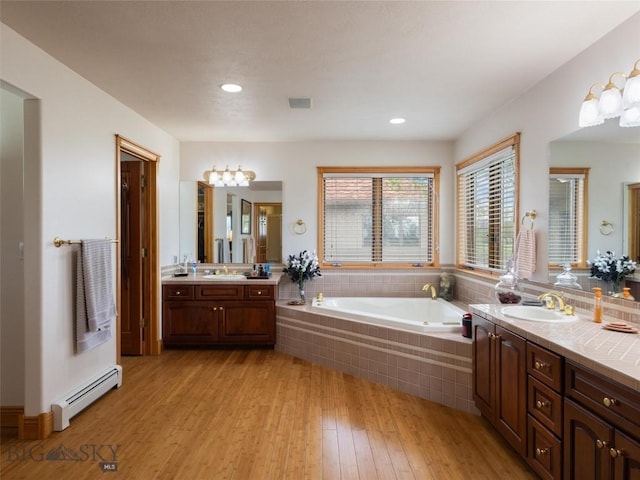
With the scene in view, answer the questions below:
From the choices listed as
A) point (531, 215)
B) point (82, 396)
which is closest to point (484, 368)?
point (531, 215)

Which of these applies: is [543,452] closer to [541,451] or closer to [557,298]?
[541,451]

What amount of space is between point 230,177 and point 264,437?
3033mm

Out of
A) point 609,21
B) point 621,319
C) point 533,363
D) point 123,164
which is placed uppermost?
point 609,21

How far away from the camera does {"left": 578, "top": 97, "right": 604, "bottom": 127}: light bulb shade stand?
1992 mm

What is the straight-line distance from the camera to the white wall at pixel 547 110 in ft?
6.55

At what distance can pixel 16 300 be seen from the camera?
238 centimetres

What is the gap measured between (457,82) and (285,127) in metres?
1.83

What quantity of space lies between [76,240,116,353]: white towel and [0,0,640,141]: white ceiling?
1308 mm

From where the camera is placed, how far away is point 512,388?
2.00 metres

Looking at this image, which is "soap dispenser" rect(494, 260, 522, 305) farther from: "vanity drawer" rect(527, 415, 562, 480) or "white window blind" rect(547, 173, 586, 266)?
"vanity drawer" rect(527, 415, 562, 480)

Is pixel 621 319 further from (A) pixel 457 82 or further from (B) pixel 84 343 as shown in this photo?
(B) pixel 84 343

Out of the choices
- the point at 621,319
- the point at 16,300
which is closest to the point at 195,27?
the point at 16,300

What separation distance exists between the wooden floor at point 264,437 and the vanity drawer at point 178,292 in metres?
0.99

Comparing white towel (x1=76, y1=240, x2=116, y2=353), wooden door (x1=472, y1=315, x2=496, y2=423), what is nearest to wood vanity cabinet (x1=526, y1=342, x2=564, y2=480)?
wooden door (x1=472, y1=315, x2=496, y2=423)
